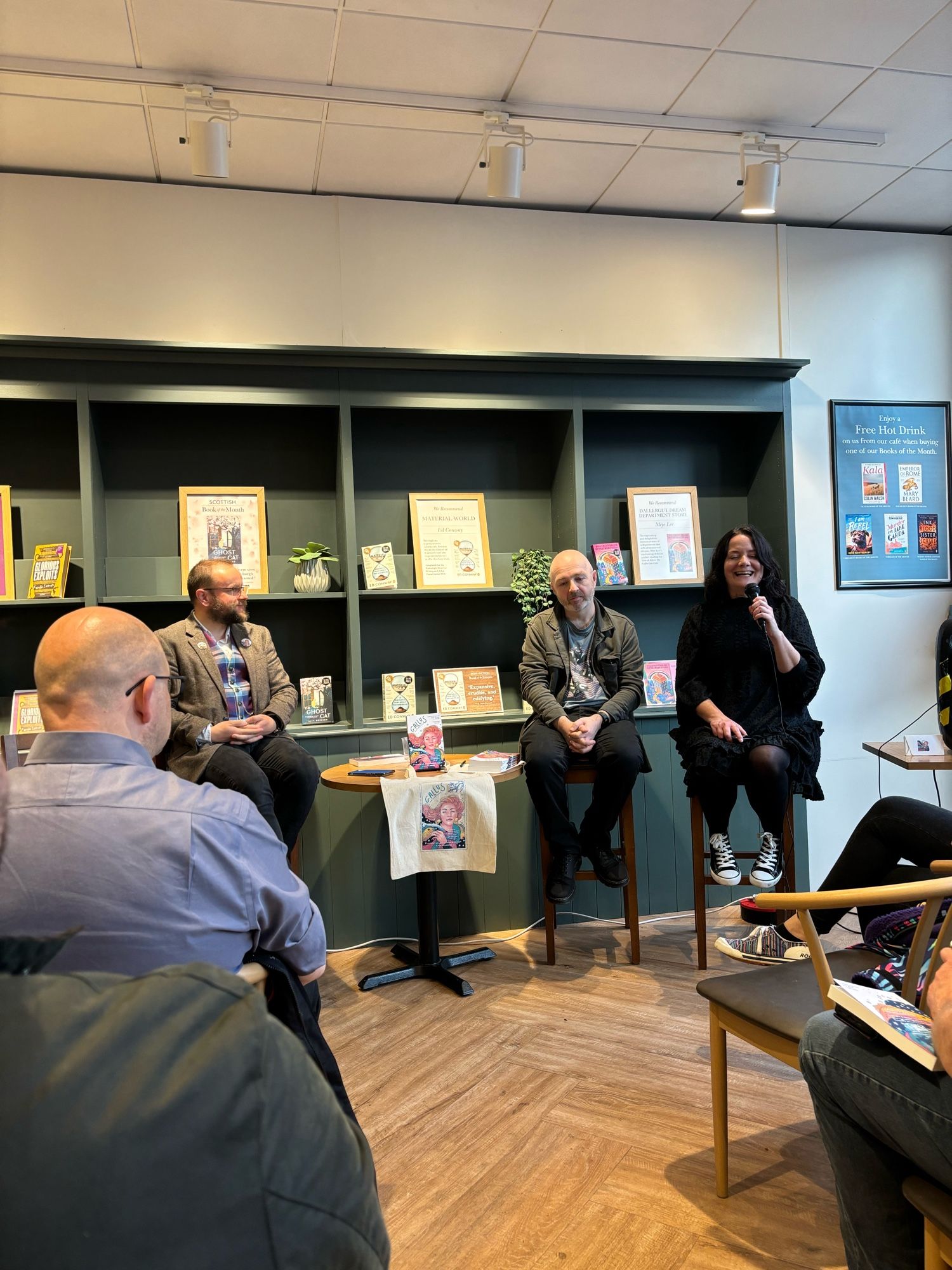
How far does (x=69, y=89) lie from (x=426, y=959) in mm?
3289

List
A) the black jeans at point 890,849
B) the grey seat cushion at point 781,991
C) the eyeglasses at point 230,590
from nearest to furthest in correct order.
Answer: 1. the grey seat cushion at point 781,991
2. the black jeans at point 890,849
3. the eyeglasses at point 230,590

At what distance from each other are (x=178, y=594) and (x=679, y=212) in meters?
2.87

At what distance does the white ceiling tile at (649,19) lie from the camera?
110 inches

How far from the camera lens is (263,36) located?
2.86 metres

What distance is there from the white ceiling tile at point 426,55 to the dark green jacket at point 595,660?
196cm

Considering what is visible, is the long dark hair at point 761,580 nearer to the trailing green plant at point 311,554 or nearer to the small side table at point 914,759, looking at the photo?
the small side table at point 914,759

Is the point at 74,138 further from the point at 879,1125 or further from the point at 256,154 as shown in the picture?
the point at 879,1125

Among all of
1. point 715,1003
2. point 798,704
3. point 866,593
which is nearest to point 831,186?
point 866,593

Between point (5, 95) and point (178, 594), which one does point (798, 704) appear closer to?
point (178, 594)

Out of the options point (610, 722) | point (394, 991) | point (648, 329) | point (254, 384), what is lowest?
point (394, 991)

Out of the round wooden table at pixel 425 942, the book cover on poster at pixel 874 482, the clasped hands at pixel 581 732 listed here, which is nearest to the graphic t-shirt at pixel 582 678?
the clasped hands at pixel 581 732

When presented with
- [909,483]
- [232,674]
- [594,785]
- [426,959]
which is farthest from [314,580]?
[909,483]

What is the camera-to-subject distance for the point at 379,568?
13.1 ft

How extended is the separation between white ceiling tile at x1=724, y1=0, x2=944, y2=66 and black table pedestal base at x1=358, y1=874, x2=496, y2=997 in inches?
121
